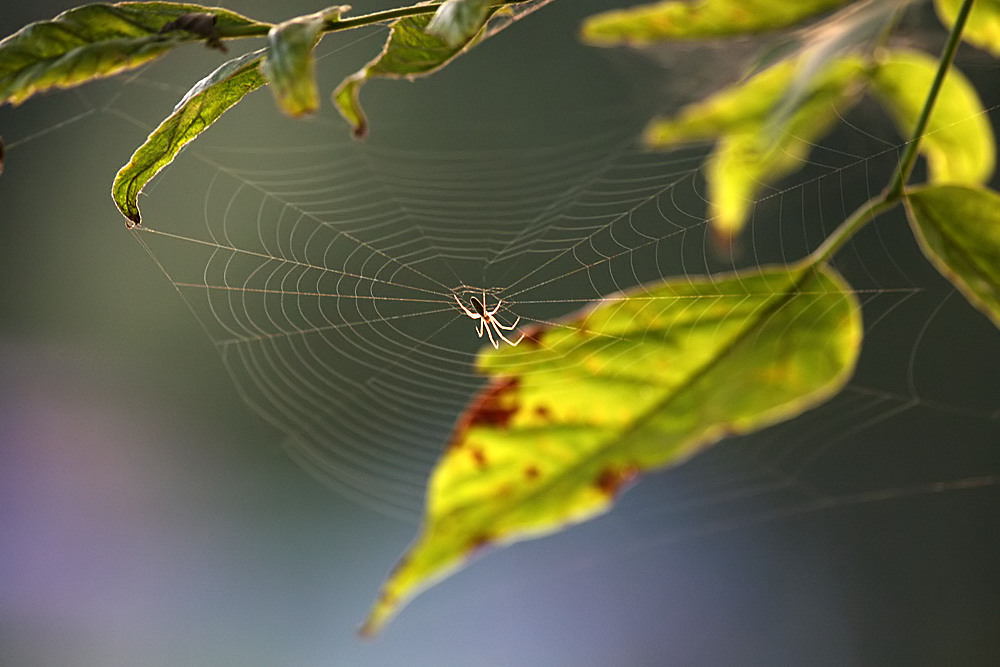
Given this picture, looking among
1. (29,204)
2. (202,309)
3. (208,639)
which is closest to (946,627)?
(208,639)

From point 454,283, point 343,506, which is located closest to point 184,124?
point 454,283

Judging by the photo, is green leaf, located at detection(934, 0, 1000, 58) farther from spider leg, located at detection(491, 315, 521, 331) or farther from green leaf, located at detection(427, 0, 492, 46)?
spider leg, located at detection(491, 315, 521, 331)

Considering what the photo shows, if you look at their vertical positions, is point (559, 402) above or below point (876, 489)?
above

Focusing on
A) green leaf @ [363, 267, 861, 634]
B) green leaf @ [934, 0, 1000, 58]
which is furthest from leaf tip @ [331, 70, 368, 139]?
green leaf @ [934, 0, 1000, 58]

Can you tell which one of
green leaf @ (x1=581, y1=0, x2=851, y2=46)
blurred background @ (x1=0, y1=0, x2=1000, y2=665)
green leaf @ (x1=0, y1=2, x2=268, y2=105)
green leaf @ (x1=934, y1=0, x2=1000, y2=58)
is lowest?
blurred background @ (x1=0, y1=0, x2=1000, y2=665)

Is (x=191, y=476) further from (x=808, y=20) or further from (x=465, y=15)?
(x=465, y=15)


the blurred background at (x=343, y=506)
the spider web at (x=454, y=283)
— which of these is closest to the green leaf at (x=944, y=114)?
the spider web at (x=454, y=283)
